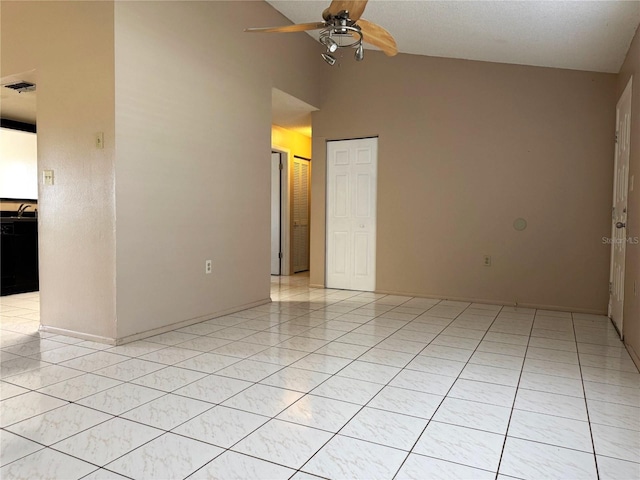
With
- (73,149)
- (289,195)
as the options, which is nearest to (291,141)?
(289,195)

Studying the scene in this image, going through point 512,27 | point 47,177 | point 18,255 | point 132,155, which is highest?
point 512,27

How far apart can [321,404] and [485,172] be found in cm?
372

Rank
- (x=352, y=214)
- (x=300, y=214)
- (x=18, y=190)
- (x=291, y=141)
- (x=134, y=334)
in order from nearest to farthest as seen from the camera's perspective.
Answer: (x=134, y=334) < (x=352, y=214) < (x=18, y=190) < (x=291, y=141) < (x=300, y=214)

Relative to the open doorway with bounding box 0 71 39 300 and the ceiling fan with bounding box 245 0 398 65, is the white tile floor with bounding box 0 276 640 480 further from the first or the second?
the ceiling fan with bounding box 245 0 398 65

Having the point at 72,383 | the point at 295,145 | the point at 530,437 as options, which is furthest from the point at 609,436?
the point at 295,145

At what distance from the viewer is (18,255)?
211 inches

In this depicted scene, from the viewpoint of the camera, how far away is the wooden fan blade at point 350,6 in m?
2.56

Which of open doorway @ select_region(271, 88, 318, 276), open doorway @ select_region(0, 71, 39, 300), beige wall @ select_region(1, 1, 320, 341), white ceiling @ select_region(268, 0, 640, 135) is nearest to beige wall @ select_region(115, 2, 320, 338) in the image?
beige wall @ select_region(1, 1, 320, 341)

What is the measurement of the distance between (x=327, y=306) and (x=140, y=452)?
3161mm

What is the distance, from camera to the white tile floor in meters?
1.69

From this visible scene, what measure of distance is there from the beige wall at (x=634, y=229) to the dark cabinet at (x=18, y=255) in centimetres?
617

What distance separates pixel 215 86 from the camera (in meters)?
4.08

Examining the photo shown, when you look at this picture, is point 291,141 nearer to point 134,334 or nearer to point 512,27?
point 512,27

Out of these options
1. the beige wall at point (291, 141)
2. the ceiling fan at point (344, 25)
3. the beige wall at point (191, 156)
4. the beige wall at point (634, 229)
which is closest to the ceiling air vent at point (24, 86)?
the beige wall at point (191, 156)
